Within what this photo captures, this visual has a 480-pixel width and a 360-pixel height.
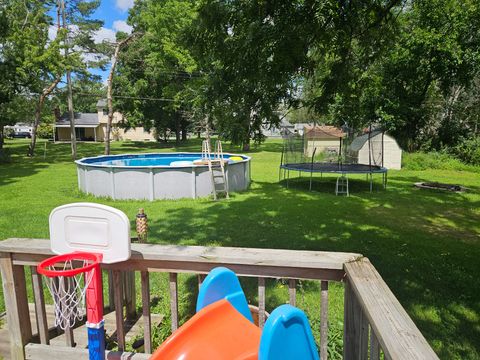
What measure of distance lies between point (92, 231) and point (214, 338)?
982 millimetres

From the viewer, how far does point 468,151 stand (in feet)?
59.5

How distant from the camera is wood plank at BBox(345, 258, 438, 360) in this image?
110 cm

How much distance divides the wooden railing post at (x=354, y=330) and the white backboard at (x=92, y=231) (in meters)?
1.20

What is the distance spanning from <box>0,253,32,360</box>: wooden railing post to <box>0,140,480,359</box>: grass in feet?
3.69

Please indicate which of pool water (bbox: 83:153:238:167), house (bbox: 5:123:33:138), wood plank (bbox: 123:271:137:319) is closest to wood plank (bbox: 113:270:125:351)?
wood plank (bbox: 123:271:137:319)

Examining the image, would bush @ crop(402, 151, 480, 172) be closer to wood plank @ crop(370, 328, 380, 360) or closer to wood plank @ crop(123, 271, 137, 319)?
wood plank @ crop(123, 271, 137, 319)

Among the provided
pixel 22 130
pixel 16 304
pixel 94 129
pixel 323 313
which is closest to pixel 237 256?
pixel 323 313

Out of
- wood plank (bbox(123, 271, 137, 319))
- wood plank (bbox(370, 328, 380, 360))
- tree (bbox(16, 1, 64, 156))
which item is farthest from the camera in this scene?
tree (bbox(16, 1, 64, 156))

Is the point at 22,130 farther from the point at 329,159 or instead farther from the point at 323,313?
the point at 323,313

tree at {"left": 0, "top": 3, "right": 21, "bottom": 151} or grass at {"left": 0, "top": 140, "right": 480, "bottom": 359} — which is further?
tree at {"left": 0, "top": 3, "right": 21, "bottom": 151}

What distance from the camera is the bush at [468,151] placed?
17625 millimetres

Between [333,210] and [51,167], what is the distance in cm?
1587

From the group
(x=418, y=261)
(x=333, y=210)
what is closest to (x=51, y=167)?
(x=333, y=210)

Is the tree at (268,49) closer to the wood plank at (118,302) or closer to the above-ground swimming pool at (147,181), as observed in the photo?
the wood plank at (118,302)
